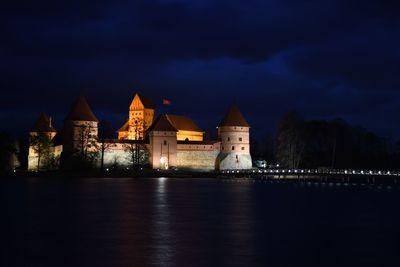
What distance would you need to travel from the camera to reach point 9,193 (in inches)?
1500

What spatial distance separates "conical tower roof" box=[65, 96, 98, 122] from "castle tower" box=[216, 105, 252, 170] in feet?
45.9

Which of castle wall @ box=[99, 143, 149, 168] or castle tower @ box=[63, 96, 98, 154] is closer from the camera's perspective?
castle tower @ box=[63, 96, 98, 154]

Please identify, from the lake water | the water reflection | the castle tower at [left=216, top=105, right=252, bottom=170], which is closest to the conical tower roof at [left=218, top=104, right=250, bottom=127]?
the castle tower at [left=216, top=105, right=252, bottom=170]

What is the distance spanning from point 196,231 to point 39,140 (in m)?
46.5

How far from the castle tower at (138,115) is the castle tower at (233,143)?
41.3ft

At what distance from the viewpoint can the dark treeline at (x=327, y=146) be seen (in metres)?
61.0

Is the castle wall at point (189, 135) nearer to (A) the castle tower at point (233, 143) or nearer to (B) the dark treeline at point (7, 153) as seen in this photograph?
(A) the castle tower at point (233, 143)

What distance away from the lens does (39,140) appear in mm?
64875

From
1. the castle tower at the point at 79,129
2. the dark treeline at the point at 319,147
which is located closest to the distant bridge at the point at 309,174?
the dark treeline at the point at 319,147

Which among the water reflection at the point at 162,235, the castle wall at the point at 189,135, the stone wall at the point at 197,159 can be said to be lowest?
the water reflection at the point at 162,235

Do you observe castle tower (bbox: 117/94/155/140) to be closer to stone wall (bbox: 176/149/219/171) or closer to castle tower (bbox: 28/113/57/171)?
castle tower (bbox: 28/113/57/171)

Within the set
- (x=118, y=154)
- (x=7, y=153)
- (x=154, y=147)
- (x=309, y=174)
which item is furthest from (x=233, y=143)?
(x=7, y=153)

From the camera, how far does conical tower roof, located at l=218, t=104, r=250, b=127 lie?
228ft

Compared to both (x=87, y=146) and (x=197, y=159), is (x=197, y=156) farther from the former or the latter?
(x=87, y=146)
